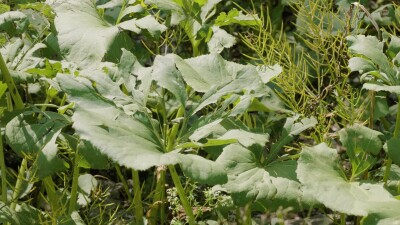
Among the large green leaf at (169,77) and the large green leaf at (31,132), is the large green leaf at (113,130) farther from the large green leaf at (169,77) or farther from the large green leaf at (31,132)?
the large green leaf at (31,132)

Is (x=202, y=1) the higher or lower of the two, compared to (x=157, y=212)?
higher

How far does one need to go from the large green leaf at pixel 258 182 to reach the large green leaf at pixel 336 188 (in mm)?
96

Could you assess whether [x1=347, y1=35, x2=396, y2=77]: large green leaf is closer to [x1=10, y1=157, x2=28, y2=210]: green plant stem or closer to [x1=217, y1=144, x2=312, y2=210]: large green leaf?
[x1=217, y1=144, x2=312, y2=210]: large green leaf

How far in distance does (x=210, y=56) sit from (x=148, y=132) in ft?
1.24

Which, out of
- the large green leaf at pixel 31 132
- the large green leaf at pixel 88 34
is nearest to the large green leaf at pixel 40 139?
the large green leaf at pixel 31 132

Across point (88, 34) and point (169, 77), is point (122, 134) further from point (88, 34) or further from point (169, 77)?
point (88, 34)

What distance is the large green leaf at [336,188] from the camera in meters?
1.39

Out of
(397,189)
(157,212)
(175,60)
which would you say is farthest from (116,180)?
(397,189)

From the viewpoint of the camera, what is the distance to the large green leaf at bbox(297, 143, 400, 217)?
1.39 m

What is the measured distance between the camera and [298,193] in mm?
1585

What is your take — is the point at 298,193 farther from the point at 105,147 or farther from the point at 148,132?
the point at 105,147

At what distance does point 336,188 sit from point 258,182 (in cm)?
19

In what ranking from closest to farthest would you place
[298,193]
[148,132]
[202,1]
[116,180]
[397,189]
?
[148,132] < [298,193] < [397,189] < [202,1] < [116,180]

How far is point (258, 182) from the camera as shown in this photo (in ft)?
5.12
